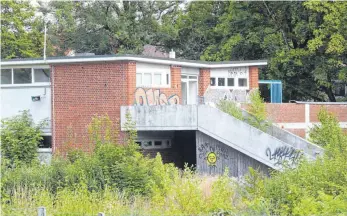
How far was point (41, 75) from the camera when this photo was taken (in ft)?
97.7

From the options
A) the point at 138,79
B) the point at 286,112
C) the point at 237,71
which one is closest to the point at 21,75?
the point at 138,79

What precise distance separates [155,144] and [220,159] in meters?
3.58

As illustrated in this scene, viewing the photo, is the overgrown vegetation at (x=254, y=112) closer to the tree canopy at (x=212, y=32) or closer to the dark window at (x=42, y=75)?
the dark window at (x=42, y=75)

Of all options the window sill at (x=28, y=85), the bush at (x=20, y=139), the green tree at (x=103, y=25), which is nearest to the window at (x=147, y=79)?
the window sill at (x=28, y=85)

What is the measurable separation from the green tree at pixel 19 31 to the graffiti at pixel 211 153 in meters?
25.5

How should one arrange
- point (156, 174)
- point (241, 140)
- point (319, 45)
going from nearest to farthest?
point (156, 174) < point (241, 140) < point (319, 45)

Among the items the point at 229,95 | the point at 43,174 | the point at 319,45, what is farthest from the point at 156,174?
the point at 319,45

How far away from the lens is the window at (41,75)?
29594 millimetres

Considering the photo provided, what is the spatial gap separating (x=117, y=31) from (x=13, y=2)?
7.54 meters

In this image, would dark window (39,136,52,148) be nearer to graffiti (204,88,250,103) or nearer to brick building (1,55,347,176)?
brick building (1,55,347,176)

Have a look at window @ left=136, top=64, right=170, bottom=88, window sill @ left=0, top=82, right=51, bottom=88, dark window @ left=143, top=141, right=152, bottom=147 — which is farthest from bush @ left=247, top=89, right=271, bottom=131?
window sill @ left=0, top=82, right=51, bottom=88

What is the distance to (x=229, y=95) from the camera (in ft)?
111

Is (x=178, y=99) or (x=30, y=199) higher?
(x=178, y=99)

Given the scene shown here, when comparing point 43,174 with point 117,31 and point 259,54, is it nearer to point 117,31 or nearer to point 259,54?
point 259,54
